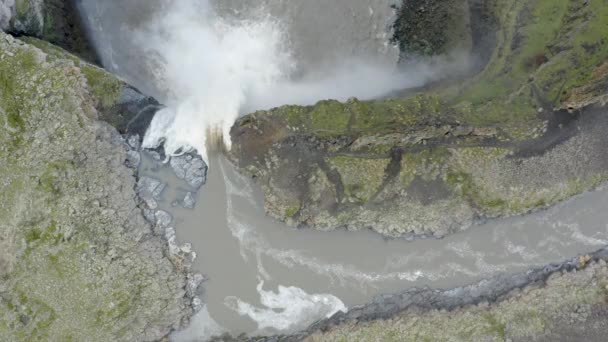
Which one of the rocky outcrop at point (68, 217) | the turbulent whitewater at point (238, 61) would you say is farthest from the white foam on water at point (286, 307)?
the turbulent whitewater at point (238, 61)

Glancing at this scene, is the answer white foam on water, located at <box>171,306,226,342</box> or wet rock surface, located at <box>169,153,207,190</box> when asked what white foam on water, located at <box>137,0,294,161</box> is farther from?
white foam on water, located at <box>171,306,226,342</box>

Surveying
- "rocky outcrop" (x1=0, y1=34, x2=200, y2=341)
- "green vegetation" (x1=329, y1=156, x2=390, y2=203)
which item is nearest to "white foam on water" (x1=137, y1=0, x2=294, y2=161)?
"rocky outcrop" (x1=0, y1=34, x2=200, y2=341)

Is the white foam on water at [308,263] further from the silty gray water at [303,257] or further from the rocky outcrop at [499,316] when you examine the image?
the rocky outcrop at [499,316]

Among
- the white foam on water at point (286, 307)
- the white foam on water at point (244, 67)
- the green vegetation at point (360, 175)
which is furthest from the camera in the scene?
the white foam on water at point (244, 67)

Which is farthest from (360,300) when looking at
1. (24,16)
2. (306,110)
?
(24,16)

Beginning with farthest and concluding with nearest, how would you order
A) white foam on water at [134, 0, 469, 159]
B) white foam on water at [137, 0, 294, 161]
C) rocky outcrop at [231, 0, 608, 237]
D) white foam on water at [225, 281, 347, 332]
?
white foam on water at [134, 0, 469, 159] → white foam on water at [137, 0, 294, 161] → white foam on water at [225, 281, 347, 332] → rocky outcrop at [231, 0, 608, 237]

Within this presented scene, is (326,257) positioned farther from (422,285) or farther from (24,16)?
(24,16)

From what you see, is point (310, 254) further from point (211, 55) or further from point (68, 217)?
point (211, 55)
